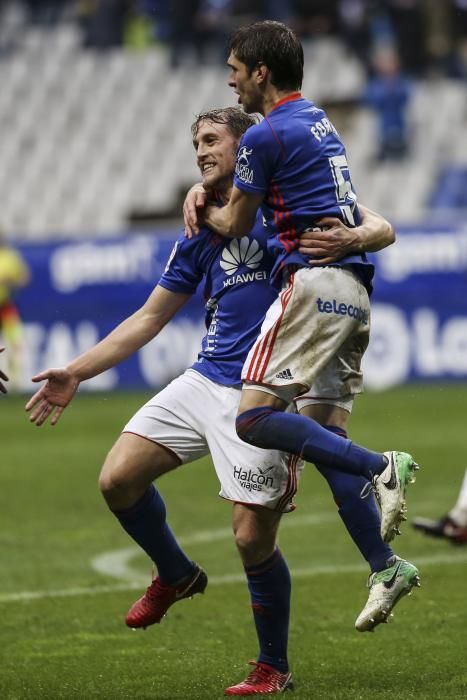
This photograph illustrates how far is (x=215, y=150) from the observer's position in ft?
17.2

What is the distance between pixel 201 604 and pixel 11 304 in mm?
11857

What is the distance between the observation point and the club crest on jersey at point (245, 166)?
4.86 m

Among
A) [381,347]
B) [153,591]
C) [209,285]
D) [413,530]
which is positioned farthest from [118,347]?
[381,347]

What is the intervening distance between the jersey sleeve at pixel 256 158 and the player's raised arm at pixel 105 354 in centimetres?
75

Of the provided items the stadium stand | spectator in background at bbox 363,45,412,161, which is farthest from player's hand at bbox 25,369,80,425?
spectator in background at bbox 363,45,412,161

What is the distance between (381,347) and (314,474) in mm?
5485

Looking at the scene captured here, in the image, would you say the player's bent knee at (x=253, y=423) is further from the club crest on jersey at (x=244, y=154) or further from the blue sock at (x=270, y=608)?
the club crest on jersey at (x=244, y=154)

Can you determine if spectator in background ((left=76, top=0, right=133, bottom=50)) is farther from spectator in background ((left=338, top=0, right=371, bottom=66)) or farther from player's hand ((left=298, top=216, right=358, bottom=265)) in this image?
player's hand ((left=298, top=216, right=358, bottom=265))

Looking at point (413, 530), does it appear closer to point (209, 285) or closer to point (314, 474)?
point (314, 474)

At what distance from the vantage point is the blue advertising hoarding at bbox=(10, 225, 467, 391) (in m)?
17.2

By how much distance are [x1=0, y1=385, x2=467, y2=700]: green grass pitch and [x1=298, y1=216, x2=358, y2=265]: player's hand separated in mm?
1523

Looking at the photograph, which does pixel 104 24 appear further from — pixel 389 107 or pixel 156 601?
pixel 156 601

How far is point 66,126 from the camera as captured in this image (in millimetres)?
26203

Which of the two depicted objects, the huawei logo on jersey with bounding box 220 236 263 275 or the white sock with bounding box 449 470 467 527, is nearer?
the huawei logo on jersey with bounding box 220 236 263 275
